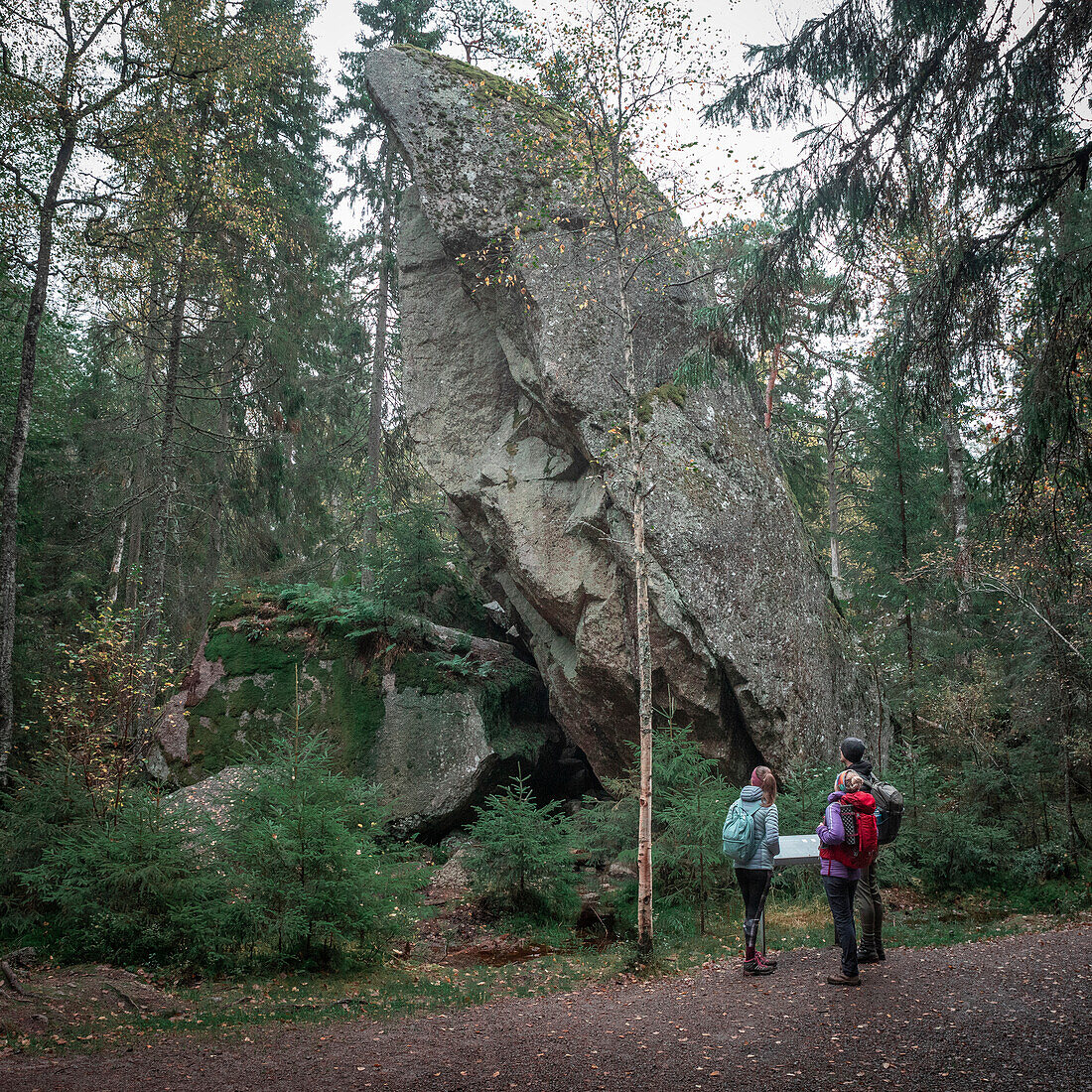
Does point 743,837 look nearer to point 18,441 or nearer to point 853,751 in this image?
point 853,751

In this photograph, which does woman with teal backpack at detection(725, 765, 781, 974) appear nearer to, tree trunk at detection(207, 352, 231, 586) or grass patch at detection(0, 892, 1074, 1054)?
grass patch at detection(0, 892, 1074, 1054)

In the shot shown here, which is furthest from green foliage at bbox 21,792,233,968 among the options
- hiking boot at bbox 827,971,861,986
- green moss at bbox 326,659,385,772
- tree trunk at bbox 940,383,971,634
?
tree trunk at bbox 940,383,971,634

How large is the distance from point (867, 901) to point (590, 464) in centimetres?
801

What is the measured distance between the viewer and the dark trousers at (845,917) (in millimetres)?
5293

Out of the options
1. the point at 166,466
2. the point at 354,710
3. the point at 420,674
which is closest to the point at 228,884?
the point at 354,710

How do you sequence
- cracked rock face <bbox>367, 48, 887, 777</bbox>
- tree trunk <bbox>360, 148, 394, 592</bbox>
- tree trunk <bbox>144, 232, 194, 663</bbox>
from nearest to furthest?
cracked rock face <bbox>367, 48, 887, 777</bbox> < tree trunk <bbox>144, 232, 194, 663</bbox> < tree trunk <bbox>360, 148, 394, 592</bbox>

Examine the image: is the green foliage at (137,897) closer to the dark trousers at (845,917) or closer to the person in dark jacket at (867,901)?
the dark trousers at (845,917)

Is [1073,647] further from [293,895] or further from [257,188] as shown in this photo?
[257,188]

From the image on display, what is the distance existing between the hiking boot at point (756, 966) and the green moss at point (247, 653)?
9537mm

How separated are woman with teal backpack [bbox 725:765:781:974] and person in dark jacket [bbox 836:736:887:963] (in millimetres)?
664

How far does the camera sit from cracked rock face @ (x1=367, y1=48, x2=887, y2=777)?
36.3ft

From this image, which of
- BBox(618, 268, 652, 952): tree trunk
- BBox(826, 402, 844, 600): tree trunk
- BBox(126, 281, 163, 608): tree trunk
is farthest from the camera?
BBox(826, 402, 844, 600): tree trunk

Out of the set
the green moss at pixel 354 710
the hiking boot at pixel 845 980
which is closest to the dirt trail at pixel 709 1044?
the hiking boot at pixel 845 980

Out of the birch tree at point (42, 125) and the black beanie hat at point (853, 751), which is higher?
the birch tree at point (42, 125)
